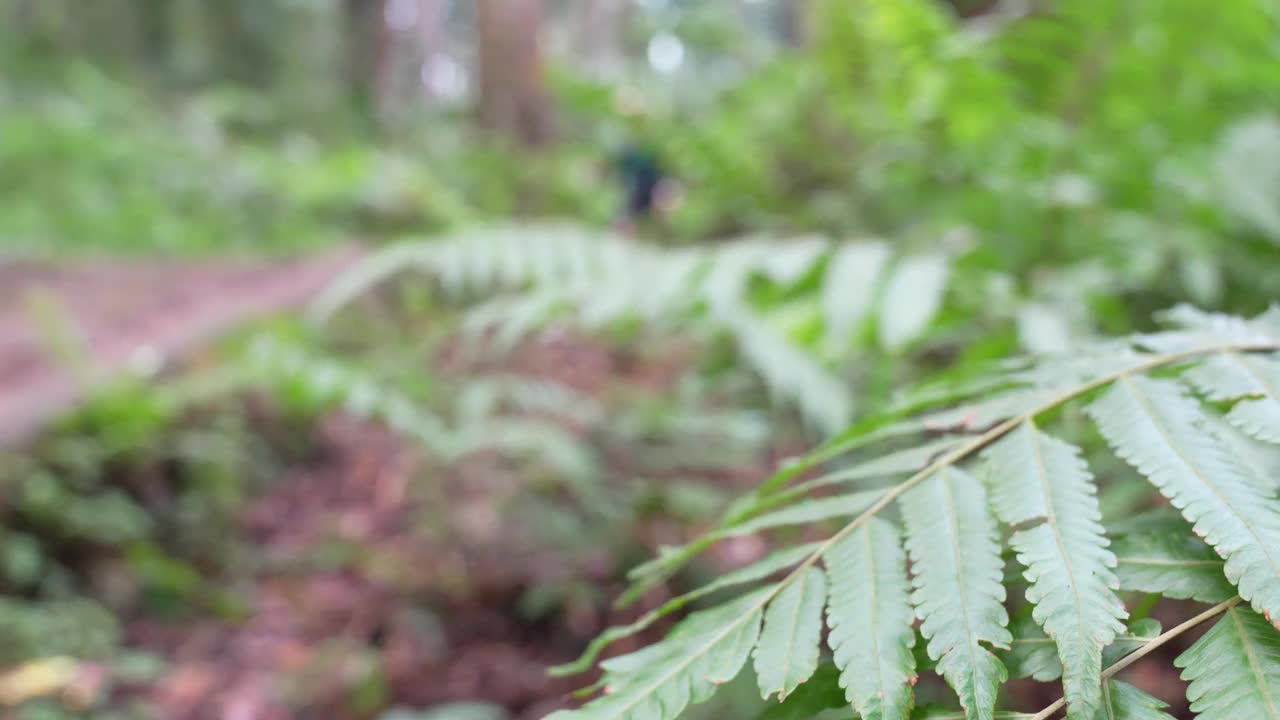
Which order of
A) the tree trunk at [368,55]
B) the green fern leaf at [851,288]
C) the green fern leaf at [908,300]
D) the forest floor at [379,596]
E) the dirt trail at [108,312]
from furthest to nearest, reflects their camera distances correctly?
the tree trunk at [368,55]
the dirt trail at [108,312]
the forest floor at [379,596]
the green fern leaf at [851,288]
the green fern leaf at [908,300]

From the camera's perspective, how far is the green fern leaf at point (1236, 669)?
380mm

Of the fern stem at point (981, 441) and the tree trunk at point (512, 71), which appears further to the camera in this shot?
the tree trunk at point (512, 71)

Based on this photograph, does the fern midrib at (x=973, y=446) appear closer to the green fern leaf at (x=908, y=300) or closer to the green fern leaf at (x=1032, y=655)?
the green fern leaf at (x=1032, y=655)

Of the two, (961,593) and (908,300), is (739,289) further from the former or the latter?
(961,593)

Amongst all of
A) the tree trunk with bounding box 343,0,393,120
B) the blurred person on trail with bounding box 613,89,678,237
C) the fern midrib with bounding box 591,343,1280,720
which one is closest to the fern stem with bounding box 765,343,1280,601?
the fern midrib with bounding box 591,343,1280,720

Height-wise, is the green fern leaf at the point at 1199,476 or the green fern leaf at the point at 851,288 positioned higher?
the green fern leaf at the point at 851,288

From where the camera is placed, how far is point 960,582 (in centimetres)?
45

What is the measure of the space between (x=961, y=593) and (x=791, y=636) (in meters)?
0.09

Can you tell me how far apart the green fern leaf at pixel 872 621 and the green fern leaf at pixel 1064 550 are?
0.22ft

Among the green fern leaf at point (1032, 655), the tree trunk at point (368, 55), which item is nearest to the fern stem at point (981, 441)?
the green fern leaf at point (1032, 655)

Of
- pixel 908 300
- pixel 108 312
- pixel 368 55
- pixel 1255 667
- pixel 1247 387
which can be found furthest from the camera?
pixel 368 55

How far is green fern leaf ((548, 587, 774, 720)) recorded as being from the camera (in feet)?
1.48

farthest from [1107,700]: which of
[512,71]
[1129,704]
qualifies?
[512,71]

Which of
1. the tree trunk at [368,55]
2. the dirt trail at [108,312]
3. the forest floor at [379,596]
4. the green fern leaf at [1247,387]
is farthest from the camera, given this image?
the tree trunk at [368,55]
